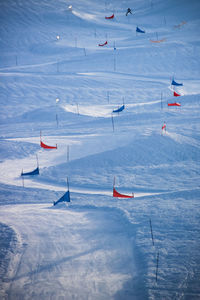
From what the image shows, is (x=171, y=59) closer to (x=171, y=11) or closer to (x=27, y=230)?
(x=171, y=11)

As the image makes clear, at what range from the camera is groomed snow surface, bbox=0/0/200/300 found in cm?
1041

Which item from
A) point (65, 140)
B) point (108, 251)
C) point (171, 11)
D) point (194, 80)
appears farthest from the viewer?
point (171, 11)

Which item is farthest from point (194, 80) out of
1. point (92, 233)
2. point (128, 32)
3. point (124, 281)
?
point (124, 281)

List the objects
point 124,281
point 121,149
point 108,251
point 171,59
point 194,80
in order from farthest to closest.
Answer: point 171,59
point 194,80
point 121,149
point 108,251
point 124,281

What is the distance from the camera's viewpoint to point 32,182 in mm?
16672

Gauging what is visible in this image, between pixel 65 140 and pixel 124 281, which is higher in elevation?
pixel 65 140

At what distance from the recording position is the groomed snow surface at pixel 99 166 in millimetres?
10406

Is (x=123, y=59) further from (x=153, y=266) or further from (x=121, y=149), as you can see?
(x=153, y=266)

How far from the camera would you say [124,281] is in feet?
33.0

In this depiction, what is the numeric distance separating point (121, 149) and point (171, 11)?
4036cm

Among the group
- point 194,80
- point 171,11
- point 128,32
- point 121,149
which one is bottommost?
point 121,149

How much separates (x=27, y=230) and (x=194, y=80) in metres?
23.7

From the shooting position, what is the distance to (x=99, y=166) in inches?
696

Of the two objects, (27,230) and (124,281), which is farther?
(27,230)
